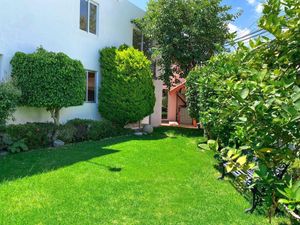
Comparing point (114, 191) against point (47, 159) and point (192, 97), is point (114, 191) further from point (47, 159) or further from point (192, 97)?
point (192, 97)

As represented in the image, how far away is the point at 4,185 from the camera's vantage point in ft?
19.5

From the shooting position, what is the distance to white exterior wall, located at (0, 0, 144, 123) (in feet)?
33.7

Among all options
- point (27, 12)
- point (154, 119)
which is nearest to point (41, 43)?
point (27, 12)

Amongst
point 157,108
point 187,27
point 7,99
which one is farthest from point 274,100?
point 157,108

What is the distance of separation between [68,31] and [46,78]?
10.5ft

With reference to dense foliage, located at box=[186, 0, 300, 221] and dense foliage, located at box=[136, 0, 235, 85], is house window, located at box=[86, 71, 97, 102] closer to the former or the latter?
dense foliage, located at box=[136, 0, 235, 85]

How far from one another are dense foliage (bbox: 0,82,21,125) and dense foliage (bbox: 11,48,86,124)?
84 cm

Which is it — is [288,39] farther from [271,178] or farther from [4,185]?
[4,185]

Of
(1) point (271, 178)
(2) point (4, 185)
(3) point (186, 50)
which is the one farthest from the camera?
(3) point (186, 50)

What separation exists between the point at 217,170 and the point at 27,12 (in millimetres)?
8023

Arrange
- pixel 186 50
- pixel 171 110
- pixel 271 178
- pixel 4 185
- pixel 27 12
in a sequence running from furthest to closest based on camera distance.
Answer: pixel 171 110, pixel 186 50, pixel 27 12, pixel 4 185, pixel 271 178

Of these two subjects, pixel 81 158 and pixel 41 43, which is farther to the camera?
pixel 41 43

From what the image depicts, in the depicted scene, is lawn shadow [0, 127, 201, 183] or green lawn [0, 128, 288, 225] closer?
green lawn [0, 128, 288, 225]

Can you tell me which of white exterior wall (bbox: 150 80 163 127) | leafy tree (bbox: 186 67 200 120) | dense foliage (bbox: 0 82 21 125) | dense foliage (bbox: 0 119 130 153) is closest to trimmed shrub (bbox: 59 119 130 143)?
Result: dense foliage (bbox: 0 119 130 153)
